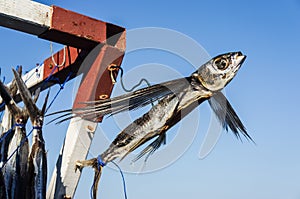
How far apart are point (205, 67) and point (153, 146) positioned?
377 millimetres

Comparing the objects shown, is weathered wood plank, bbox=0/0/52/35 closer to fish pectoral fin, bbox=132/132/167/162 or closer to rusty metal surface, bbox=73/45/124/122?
rusty metal surface, bbox=73/45/124/122

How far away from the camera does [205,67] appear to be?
193 cm

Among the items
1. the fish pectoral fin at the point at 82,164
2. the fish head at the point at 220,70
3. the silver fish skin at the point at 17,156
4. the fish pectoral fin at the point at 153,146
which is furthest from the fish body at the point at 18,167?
the fish head at the point at 220,70

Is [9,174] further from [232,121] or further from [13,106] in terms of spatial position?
[232,121]

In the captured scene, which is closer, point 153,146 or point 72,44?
point 153,146

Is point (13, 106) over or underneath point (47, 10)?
underneath

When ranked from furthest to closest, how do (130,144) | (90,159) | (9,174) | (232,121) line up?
(9,174) → (90,159) → (130,144) → (232,121)

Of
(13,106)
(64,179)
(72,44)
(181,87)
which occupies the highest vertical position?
(72,44)

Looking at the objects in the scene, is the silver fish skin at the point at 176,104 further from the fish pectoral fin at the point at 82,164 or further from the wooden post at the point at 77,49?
the wooden post at the point at 77,49

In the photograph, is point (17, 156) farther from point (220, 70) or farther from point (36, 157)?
point (220, 70)

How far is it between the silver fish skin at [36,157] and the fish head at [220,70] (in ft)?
2.42

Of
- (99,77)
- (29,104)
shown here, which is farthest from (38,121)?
(99,77)

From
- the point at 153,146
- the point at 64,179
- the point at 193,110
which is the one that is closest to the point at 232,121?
the point at 193,110

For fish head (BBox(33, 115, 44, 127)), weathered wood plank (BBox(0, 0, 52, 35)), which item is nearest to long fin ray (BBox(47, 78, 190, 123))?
fish head (BBox(33, 115, 44, 127))
